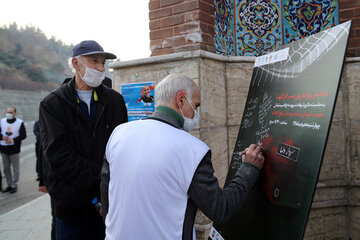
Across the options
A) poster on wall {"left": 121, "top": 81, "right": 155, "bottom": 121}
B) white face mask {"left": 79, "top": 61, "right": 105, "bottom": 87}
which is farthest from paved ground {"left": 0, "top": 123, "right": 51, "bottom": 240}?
white face mask {"left": 79, "top": 61, "right": 105, "bottom": 87}

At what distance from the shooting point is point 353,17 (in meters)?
2.89

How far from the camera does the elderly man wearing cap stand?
1.96 m

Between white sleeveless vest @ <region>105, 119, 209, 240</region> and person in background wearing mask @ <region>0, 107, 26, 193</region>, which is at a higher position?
white sleeveless vest @ <region>105, 119, 209, 240</region>

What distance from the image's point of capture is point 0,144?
650cm

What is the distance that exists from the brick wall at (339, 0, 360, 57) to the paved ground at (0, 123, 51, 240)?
14.7 ft

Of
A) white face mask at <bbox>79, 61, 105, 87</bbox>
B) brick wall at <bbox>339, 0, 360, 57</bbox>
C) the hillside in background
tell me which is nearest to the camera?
white face mask at <bbox>79, 61, 105, 87</bbox>

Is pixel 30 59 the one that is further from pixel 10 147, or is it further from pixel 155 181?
pixel 155 181

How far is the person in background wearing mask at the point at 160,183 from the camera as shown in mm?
1307

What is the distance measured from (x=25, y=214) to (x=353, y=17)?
18.1 ft

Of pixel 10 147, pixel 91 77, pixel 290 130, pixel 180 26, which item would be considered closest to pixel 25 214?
pixel 10 147

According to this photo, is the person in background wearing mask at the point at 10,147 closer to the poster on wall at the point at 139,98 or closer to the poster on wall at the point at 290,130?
the poster on wall at the point at 139,98

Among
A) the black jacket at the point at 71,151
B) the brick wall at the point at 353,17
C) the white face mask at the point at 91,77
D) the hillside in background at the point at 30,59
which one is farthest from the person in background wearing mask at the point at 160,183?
the hillside in background at the point at 30,59

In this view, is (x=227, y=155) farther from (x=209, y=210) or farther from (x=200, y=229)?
(x=209, y=210)

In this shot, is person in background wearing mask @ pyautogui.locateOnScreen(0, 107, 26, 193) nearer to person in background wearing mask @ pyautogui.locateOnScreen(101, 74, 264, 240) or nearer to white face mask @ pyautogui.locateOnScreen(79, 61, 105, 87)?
white face mask @ pyautogui.locateOnScreen(79, 61, 105, 87)
